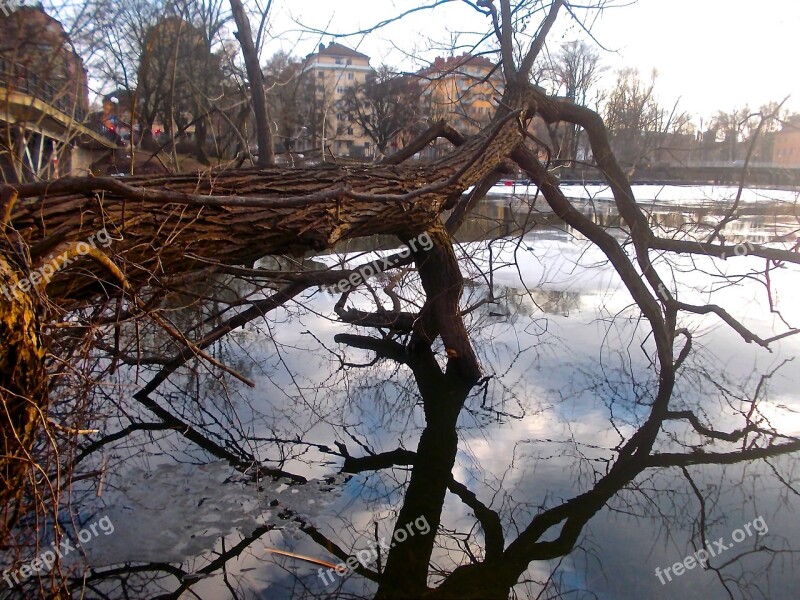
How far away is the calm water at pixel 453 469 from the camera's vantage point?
316cm

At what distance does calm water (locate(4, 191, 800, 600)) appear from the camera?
3158 millimetres

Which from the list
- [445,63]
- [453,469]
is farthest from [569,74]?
[453,469]

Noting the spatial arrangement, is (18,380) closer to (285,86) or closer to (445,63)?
(445,63)

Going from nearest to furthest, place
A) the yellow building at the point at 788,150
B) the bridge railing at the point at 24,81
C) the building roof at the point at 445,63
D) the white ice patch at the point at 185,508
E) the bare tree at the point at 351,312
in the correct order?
1. the bare tree at the point at 351,312
2. the bridge railing at the point at 24,81
3. the white ice patch at the point at 185,508
4. the building roof at the point at 445,63
5. the yellow building at the point at 788,150

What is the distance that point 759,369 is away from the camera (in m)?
6.28

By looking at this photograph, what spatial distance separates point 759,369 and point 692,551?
3.55 metres

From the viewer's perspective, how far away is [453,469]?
4.35 m

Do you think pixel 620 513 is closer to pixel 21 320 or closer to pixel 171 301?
pixel 21 320

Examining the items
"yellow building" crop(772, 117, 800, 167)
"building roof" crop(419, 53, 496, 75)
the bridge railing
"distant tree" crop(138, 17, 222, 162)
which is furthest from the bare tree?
"yellow building" crop(772, 117, 800, 167)

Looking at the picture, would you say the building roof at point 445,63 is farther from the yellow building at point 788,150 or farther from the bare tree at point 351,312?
the yellow building at point 788,150

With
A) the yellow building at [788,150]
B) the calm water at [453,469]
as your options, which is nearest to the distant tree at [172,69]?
the calm water at [453,469]

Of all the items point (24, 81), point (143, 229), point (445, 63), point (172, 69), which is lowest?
point (143, 229)

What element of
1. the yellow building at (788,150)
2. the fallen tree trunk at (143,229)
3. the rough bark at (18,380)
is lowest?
the rough bark at (18,380)

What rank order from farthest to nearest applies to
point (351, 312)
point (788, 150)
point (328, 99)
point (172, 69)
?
1. point (788, 150)
2. point (351, 312)
3. point (328, 99)
4. point (172, 69)
